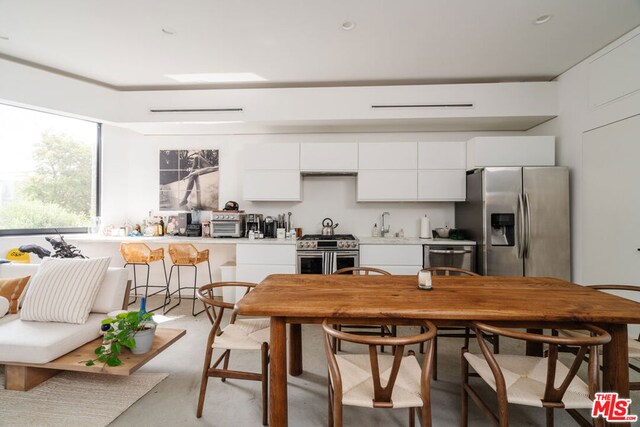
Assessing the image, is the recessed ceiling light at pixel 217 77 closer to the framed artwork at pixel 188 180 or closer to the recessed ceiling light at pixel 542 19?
the framed artwork at pixel 188 180

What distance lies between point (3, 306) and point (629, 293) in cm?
558

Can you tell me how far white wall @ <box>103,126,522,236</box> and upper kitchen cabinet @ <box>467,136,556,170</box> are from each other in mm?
682

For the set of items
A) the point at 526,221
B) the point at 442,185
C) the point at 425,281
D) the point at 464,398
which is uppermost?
the point at 442,185

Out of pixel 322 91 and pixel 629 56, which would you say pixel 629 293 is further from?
pixel 322 91

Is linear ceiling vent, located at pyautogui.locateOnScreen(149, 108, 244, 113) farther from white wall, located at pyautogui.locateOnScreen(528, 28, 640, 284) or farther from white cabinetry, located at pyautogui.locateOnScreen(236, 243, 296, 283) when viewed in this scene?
white wall, located at pyautogui.locateOnScreen(528, 28, 640, 284)

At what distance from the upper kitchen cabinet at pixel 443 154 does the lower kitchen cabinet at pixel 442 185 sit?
0.26 feet

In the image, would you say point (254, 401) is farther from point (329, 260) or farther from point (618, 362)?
point (618, 362)

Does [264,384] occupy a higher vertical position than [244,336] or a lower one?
lower

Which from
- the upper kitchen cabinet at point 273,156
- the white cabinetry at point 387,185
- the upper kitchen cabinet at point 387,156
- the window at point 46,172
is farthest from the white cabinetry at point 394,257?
the window at point 46,172

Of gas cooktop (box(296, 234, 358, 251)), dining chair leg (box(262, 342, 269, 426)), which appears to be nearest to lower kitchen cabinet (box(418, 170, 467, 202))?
gas cooktop (box(296, 234, 358, 251))

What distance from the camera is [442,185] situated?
3920mm

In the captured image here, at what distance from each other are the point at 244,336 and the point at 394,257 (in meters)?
2.28

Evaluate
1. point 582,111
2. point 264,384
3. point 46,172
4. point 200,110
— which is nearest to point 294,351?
point 264,384

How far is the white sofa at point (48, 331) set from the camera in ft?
6.56
